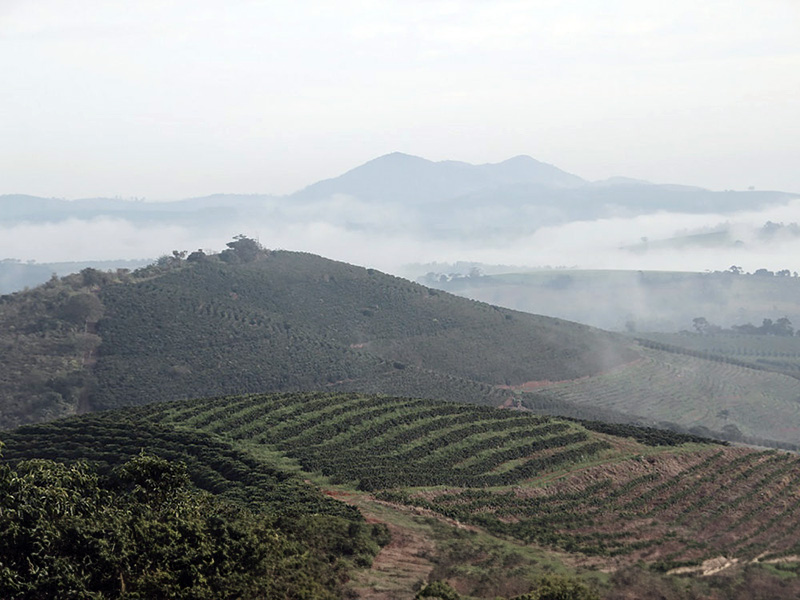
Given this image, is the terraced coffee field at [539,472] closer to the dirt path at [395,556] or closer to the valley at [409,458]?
the valley at [409,458]

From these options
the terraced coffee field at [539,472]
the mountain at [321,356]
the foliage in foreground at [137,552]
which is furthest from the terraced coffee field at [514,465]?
the mountain at [321,356]

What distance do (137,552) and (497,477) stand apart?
3191 cm

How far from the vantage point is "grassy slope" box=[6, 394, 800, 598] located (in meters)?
48.4

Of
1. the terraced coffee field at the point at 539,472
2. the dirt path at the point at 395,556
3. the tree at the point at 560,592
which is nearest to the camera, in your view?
the tree at the point at 560,592

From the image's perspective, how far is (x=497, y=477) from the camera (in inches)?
2447

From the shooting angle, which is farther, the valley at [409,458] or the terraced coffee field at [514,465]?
the terraced coffee field at [514,465]

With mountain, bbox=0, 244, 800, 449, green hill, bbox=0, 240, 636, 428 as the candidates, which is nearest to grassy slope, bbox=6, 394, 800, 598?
green hill, bbox=0, 240, 636, 428

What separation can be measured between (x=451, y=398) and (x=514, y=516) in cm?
8297

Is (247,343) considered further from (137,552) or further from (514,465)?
(137,552)

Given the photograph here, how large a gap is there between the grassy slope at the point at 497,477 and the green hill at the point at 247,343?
58049 millimetres

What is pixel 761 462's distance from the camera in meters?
69.6

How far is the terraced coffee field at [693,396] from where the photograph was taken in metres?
160

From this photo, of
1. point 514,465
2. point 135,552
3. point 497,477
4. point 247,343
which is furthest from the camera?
point 247,343

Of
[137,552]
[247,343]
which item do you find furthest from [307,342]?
[137,552]
